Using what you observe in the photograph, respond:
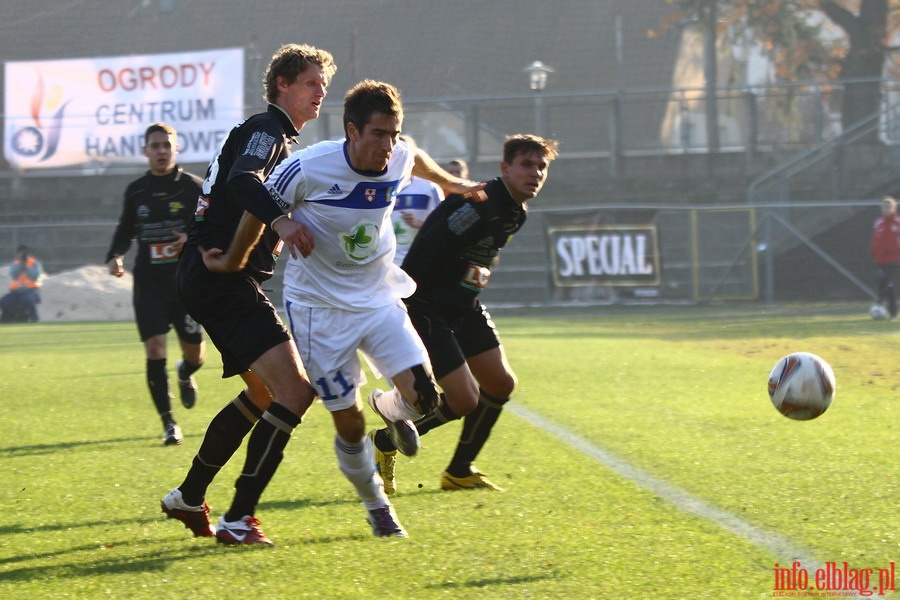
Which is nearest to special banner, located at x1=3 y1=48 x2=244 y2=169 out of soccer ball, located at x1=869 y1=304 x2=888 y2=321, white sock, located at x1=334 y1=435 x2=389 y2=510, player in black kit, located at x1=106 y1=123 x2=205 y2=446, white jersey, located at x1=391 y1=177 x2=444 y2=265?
soccer ball, located at x1=869 y1=304 x2=888 y2=321

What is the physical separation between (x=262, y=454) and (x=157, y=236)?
405 centimetres

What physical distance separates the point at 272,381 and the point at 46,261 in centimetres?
2495

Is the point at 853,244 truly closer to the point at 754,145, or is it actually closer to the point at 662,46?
the point at 754,145

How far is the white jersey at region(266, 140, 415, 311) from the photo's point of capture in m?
5.23

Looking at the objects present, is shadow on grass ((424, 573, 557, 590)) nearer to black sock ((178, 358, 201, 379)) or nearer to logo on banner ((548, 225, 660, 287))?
black sock ((178, 358, 201, 379))

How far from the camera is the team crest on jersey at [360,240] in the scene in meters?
5.32

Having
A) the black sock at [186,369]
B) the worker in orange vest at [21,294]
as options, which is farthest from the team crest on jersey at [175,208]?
the worker in orange vest at [21,294]

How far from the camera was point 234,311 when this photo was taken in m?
5.31

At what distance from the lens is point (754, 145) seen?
29.1m

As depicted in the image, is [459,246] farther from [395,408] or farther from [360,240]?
[360,240]

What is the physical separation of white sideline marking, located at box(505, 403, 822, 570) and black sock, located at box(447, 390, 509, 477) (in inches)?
32.6

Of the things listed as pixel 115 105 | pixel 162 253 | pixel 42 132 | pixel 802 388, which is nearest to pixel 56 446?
pixel 162 253

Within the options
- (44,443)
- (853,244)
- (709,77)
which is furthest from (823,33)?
(44,443)

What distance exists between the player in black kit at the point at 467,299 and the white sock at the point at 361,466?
3.53 feet
